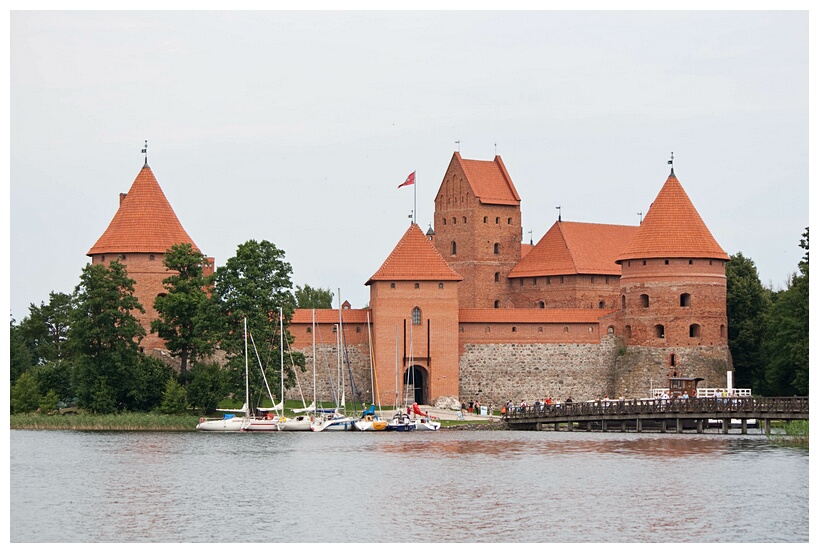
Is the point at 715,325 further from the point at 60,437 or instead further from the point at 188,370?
the point at 60,437

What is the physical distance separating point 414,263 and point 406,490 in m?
24.5

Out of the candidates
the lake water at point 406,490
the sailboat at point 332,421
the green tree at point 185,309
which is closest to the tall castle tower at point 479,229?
the sailboat at point 332,421

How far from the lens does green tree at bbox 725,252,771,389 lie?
60.5 metres

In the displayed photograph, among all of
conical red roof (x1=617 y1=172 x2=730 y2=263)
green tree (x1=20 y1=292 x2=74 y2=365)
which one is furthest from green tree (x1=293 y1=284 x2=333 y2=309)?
conical red roof (x1=617 y1=172 x2=730 y2=263)

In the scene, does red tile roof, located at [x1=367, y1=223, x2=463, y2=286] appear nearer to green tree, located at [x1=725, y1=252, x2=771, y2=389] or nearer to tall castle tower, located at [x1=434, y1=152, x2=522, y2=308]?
tall castle tower, located at [x1=434, y1=152, x2=522, y2=308]

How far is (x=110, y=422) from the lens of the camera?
166 ft

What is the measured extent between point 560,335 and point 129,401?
51.6ft

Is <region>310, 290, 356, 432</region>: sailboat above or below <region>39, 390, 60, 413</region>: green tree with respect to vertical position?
below

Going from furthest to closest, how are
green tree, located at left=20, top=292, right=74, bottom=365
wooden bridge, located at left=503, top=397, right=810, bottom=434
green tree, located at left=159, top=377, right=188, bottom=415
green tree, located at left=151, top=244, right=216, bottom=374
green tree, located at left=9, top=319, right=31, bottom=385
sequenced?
green tree, located at left=20, top=292, right=74, bottom=365 → green tree, located at left=9, top=319, right=31, bottom=385 → green tree, located at left=151, top=244, right=216, bottom=374 → green tree, located at left=159, top=377, right=188, bottom=415 → wooden bridge, located at left=503, top=397, right=810, bottom=434

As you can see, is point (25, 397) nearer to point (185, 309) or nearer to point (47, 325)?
point (185, 309)

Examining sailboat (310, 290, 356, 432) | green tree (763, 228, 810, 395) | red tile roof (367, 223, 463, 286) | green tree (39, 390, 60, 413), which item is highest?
red tile roof (367, 223, 463, 286)

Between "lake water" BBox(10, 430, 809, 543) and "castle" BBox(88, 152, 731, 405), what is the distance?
10.6 meters

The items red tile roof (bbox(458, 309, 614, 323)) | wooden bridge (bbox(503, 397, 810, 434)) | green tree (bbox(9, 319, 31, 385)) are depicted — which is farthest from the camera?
green tree (bbox(9, 319, 31, 385))

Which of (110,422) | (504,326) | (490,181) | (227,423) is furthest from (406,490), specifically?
(490,181)
